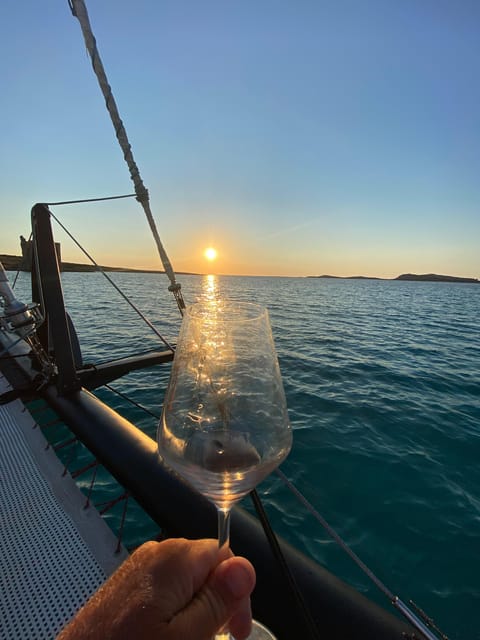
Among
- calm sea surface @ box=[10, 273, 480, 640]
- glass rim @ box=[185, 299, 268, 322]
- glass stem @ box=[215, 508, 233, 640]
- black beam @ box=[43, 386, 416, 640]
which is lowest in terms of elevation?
calm sea surface @ box=[10, 273, 480, 640]

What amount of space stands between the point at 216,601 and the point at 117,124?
12.3 ft

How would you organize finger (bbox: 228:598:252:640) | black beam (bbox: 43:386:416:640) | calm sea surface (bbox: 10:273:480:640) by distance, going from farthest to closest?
calm sea surface (bbox: 10:273:480:640) → black beam (bbox: 43:386:416:640) → finger (bbox: 228:598:252:640)

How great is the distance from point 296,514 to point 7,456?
3195 mm

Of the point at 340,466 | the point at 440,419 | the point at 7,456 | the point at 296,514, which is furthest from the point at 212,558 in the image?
the point at 440,419

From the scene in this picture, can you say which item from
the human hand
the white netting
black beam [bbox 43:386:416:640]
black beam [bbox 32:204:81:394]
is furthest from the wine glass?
black beam [bbox 32:204:81:394]

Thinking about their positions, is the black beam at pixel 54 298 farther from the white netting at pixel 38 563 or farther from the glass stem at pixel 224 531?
the glass stem at pixel 224 531

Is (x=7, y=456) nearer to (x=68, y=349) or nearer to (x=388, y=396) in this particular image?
(x=68, y=349)

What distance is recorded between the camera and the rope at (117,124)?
272cm

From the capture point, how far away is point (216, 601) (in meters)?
0.63

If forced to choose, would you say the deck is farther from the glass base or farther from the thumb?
the thumb

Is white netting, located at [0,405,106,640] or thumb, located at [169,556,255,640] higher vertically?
thumb, located at [169,556,255,640]

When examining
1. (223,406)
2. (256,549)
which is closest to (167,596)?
(223,406)

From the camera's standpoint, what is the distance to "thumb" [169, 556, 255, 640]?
22.1 inches

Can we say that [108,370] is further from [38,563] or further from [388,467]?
[388,467]
